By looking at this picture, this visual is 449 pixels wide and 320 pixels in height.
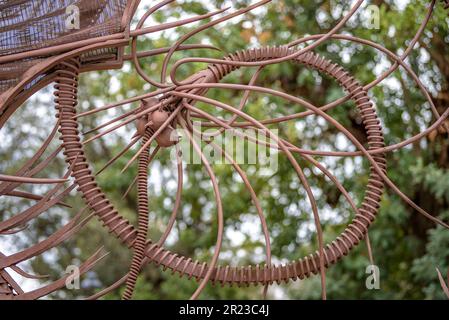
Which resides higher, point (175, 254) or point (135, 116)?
point (135, 116)

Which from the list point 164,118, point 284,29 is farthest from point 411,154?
point 164,118

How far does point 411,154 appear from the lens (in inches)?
139

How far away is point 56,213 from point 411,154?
2575 mm

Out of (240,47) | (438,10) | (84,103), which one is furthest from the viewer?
(84,103)

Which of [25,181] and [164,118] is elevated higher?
[164,118]

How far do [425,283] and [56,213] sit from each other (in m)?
2.66

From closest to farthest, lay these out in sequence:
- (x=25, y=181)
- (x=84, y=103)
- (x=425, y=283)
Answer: (x=25, y=181)
(x=425, y=283)
(x=84, y=103)

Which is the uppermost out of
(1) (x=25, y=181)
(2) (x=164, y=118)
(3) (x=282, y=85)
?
(3) (x=282, y=85)

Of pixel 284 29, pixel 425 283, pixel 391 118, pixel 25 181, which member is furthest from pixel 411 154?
pixel 25 181
